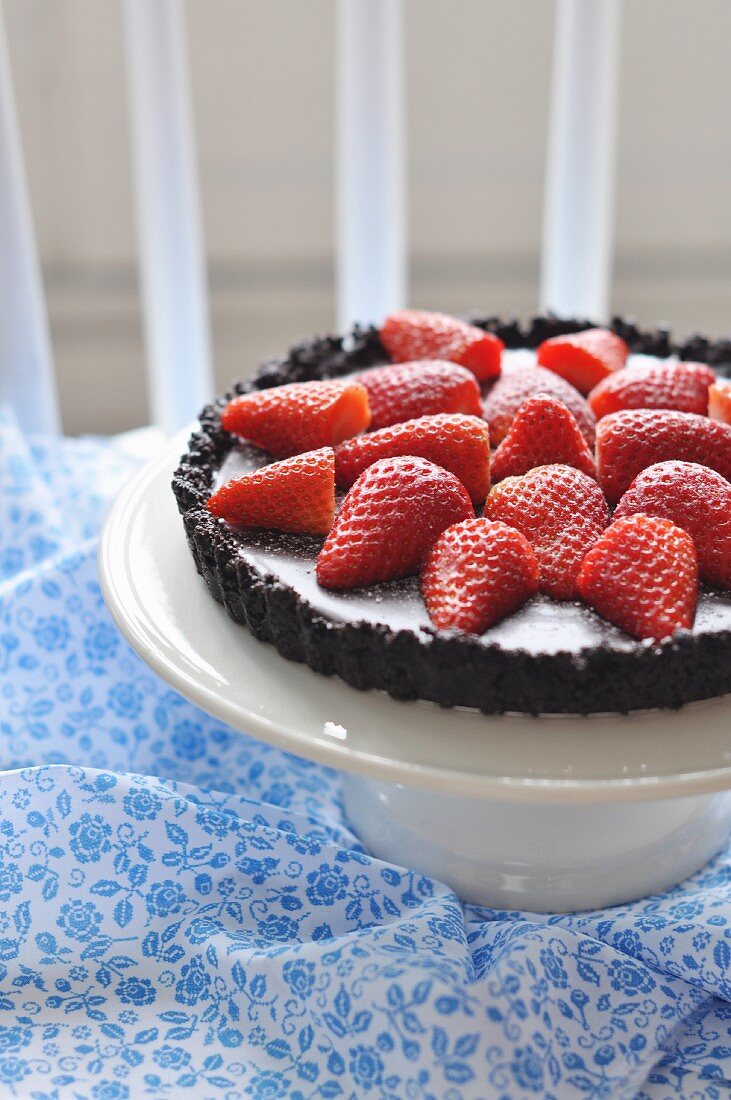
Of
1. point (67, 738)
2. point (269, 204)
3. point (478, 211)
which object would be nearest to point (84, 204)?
point (269, 204)

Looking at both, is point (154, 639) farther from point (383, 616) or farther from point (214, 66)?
point (214, 66)

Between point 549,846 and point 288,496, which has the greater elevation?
point 288,496

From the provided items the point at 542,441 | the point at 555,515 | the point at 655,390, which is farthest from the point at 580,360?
the point at 555,515

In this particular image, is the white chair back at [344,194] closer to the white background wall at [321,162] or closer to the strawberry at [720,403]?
the strawberry at [720,403]

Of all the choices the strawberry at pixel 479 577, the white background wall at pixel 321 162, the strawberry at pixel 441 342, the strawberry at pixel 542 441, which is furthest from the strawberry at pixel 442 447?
the white background wall at pixel 321 162

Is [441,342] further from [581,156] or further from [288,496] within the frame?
[581,156]

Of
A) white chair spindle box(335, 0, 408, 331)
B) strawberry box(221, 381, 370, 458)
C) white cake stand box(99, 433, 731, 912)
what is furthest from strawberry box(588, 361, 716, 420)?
white chair spindle box(335, 0, 408, 331)
